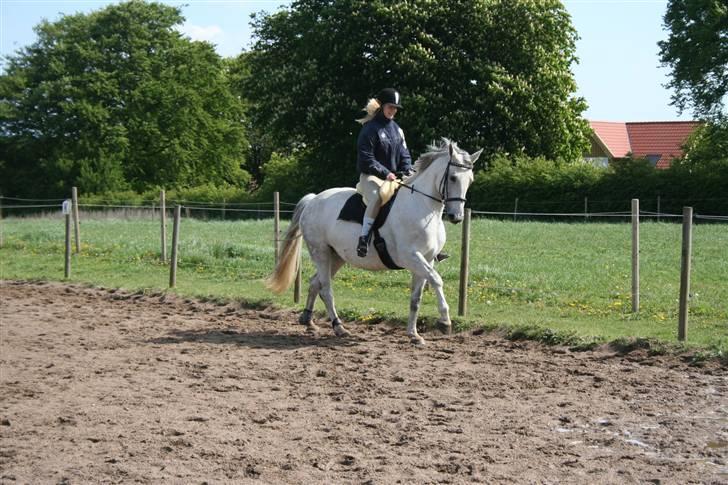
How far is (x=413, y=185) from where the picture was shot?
11000 mm

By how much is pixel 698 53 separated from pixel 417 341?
35.1 metres

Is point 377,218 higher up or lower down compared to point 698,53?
lower down

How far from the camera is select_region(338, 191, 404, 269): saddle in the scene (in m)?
11.2

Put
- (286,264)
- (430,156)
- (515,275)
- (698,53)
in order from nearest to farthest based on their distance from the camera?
(430,156), (286,264), (515,275), (698,53)

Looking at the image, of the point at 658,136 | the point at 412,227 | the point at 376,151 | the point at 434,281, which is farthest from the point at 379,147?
the point at 658,136

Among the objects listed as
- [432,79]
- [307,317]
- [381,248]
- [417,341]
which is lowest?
[417,341]

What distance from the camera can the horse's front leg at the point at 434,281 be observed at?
10633 millimetres

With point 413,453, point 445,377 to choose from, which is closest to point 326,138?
point 445,377

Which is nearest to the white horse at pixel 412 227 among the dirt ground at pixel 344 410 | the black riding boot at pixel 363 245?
the black riding boot at pixel 363 245

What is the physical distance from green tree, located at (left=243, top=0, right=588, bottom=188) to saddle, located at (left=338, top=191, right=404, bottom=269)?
2446 centimetres

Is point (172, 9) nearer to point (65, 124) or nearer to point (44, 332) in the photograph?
point (65, 124)

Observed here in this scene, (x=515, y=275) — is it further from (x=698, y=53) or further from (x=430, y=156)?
(x=698, y=53)

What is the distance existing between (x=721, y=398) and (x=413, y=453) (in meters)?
3.27

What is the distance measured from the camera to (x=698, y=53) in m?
40.9
